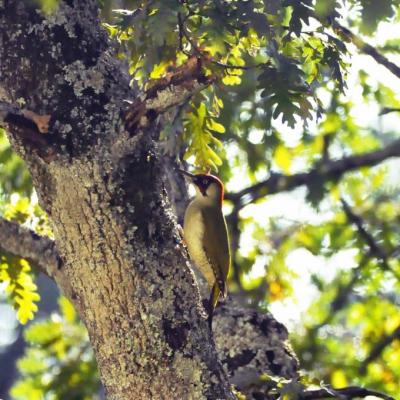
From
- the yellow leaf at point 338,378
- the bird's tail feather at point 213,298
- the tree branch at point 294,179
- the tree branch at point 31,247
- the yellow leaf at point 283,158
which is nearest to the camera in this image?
the tree branch at point 31,247

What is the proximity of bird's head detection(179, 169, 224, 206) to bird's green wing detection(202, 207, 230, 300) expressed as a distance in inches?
2.8

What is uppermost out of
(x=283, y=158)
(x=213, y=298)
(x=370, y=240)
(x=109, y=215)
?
(x=283, y=158)

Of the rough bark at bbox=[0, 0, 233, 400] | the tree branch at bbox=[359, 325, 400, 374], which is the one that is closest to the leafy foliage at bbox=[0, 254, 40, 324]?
the rough bark at bbox=[0, 0, 233, 400]

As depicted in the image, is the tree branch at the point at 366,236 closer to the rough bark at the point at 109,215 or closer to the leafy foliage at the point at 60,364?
the leafy foliage at the point at 60,364

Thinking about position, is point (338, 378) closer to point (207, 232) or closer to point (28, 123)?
point (207, 232)

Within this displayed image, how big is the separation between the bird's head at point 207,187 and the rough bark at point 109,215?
67.1 inches

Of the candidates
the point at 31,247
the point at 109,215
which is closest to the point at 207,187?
the point at 31,247

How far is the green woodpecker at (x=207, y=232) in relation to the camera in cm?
486

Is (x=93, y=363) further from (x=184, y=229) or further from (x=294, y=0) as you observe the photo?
(x=294, y=0)

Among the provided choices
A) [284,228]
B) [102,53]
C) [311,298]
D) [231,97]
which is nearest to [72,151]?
[102,53]

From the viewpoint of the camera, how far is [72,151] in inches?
130

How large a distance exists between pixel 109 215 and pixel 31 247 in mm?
1301

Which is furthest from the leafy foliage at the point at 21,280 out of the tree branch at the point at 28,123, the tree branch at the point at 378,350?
the tree branch at the point at 378,350

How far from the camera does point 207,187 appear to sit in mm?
5219
